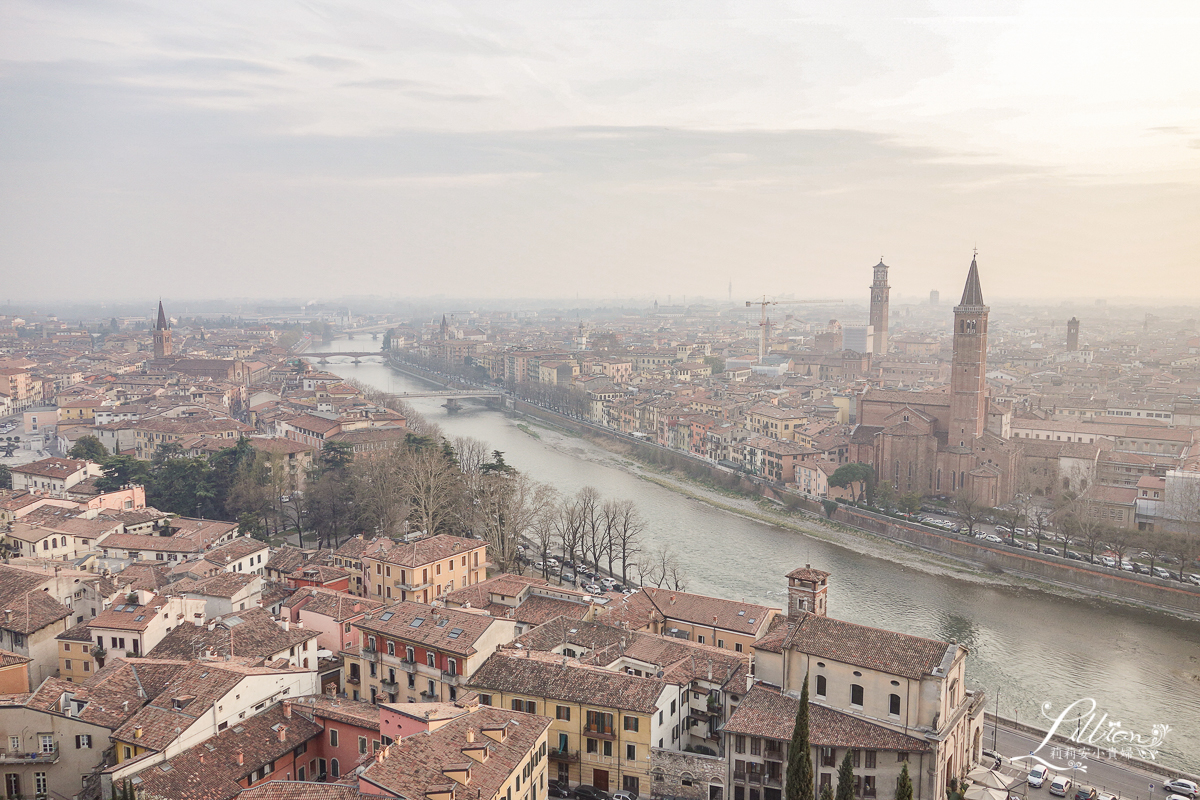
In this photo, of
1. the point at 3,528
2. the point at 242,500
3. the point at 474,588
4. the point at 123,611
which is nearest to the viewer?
the point at 123,611

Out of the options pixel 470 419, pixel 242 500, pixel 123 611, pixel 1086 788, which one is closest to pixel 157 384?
pixel 470 419

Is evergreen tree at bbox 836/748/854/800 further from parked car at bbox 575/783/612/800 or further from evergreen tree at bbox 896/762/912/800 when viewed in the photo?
parked car at bbox 575/783/612/800

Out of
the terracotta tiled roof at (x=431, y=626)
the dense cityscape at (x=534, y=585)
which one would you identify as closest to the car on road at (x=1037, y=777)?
the dense cityscape at (x=534, y=585)

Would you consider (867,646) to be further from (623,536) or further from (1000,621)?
(623,536)

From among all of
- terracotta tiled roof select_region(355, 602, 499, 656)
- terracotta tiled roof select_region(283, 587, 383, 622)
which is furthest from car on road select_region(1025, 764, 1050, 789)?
terracotta tiled roof select_region(283, 587, 383, 622)

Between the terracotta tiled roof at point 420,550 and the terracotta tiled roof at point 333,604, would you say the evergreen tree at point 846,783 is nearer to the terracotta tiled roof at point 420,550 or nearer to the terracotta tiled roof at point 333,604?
the terracotta tiled roof at point 333,604

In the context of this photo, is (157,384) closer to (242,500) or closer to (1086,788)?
(242,500)

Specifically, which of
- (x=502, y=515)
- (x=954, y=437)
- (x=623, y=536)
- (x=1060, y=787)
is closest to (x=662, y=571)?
(x=623, y=536)
